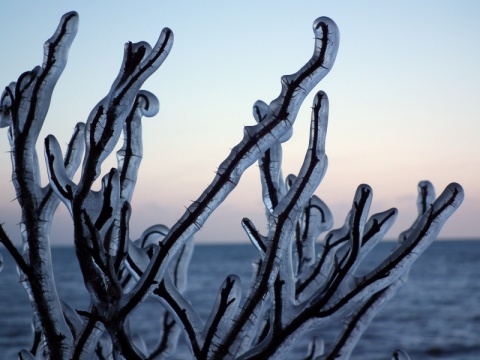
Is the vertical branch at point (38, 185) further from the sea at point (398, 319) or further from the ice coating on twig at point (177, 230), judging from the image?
the sea at point (398, 319)

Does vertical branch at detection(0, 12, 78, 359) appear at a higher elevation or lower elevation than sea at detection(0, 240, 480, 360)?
higher

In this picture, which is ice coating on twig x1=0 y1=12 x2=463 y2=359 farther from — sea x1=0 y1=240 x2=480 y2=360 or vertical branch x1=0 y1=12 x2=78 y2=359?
sea x1=0 y1=240 x2=480 y2=360

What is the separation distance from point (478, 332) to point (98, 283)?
1526 cm

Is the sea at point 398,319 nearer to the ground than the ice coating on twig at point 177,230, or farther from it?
nearer to the ground

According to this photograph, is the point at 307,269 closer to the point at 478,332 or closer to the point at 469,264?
the point at 478,332

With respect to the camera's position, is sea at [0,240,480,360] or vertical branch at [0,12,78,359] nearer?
vertical branch at [0,12,78,359]

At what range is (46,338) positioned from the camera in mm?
1307

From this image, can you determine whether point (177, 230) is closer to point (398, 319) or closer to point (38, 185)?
point (38, 185)

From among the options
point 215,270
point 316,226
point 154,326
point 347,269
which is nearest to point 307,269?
point 316,226

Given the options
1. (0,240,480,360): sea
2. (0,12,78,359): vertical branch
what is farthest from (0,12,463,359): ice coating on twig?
(0,240,480,360): sea

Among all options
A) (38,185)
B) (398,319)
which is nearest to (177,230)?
(38,185)

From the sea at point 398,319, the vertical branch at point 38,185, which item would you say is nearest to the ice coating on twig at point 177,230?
the vertical branch at point 38,185

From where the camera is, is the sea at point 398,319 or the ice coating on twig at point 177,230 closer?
the ice coating on twig at point 177,230

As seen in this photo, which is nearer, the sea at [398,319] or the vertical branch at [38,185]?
the vertical branch at [38,185]
